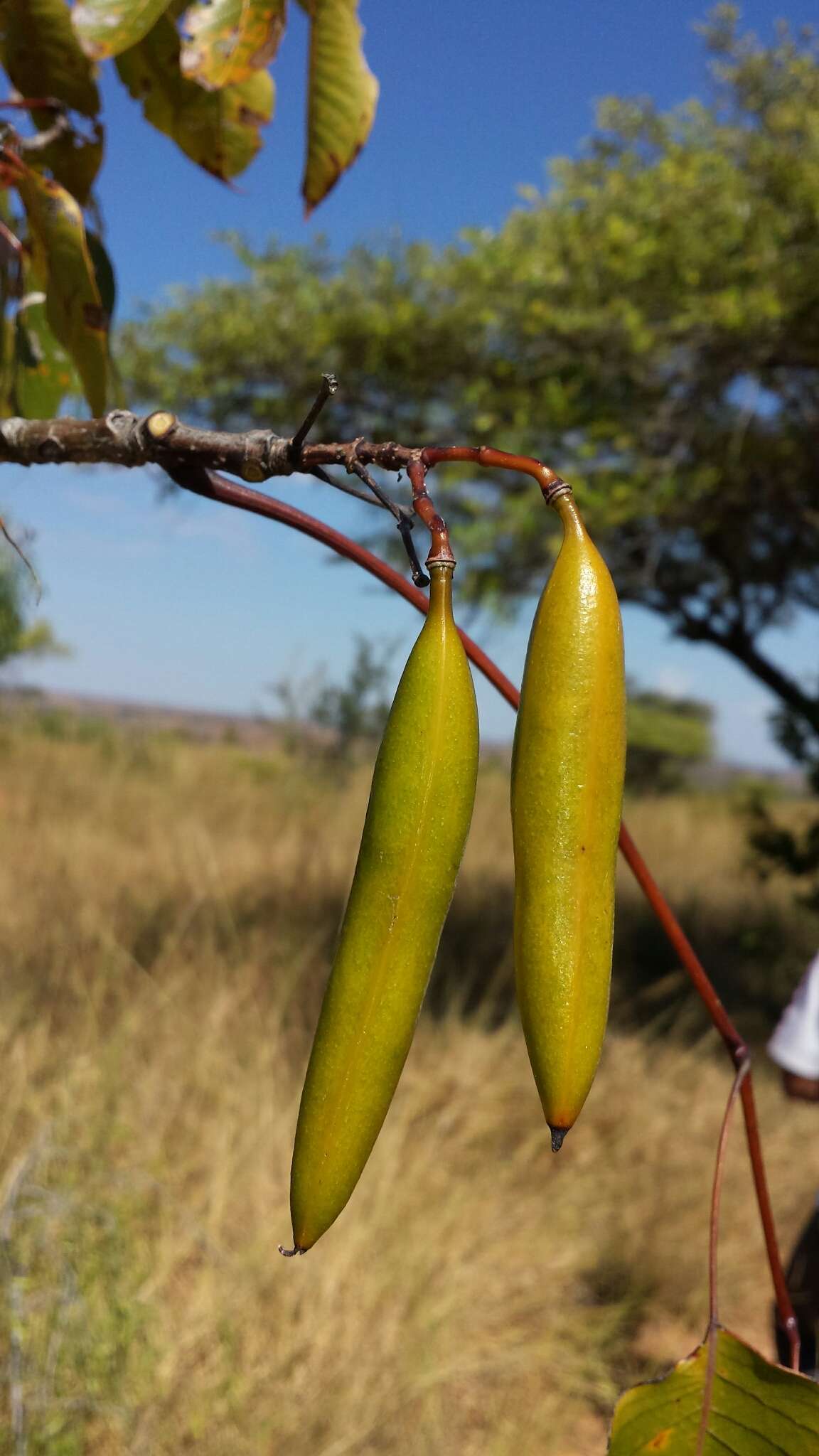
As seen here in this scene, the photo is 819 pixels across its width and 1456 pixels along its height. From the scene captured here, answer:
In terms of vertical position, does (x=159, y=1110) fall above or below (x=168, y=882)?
below

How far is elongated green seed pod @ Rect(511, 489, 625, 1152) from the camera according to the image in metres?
0.38

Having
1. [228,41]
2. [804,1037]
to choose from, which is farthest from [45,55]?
[804,1037]

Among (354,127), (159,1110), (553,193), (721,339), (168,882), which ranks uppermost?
(553,193)

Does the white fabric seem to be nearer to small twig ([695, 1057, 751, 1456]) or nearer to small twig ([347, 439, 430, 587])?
small twig ([695, 1057, 751, 1456])

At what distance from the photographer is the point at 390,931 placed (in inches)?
15.2

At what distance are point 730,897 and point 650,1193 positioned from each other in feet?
11.5

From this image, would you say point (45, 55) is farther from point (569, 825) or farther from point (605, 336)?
point (605, 336)

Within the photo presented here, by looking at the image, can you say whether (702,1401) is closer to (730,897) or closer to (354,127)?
(354,127)

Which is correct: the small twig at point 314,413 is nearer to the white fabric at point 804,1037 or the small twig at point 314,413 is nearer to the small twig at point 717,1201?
the small twig at point 717,1201

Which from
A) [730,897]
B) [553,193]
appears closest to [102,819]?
[730,897]

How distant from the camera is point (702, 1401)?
544 mm

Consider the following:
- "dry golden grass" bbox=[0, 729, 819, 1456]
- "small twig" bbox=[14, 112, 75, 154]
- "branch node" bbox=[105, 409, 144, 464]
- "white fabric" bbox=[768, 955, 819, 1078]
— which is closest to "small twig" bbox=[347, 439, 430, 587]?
"branch node" bbox=[105, 409, 144, 464]

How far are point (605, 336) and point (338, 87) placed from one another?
10.00 feet

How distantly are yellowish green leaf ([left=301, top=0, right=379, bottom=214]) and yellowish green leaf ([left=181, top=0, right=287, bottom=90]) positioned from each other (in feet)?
0.17
